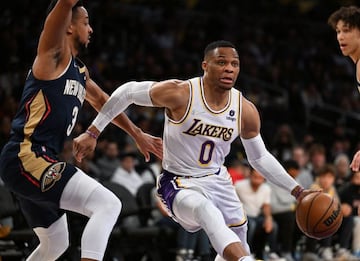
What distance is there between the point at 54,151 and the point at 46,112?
10.9 inches

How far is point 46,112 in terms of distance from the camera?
4918mm

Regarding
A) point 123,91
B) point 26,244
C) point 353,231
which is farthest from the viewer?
point 353,231

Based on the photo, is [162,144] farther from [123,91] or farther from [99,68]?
[99,68]

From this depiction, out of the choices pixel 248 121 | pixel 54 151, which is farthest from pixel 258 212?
pixel 54 151

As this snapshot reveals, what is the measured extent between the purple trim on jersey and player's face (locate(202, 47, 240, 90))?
79 centimetres

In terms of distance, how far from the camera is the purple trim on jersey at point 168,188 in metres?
5.67

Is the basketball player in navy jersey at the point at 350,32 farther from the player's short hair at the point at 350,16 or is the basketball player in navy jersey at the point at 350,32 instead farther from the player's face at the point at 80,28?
the player's face at the point at 80,28

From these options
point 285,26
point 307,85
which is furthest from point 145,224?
point 285,26

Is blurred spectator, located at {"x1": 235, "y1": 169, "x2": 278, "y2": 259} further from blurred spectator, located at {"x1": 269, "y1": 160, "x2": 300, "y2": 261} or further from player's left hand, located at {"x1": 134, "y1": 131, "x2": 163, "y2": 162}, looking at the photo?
player's left hand, located at {"x1": 134, "y1": 131, "x2": 163, "y2": 162}

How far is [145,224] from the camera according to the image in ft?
29.7

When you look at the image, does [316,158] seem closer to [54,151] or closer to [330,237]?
[330,237]

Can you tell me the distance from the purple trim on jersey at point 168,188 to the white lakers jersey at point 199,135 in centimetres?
6

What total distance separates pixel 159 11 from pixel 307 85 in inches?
154

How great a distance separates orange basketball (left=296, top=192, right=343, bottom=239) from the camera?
18.6ft
